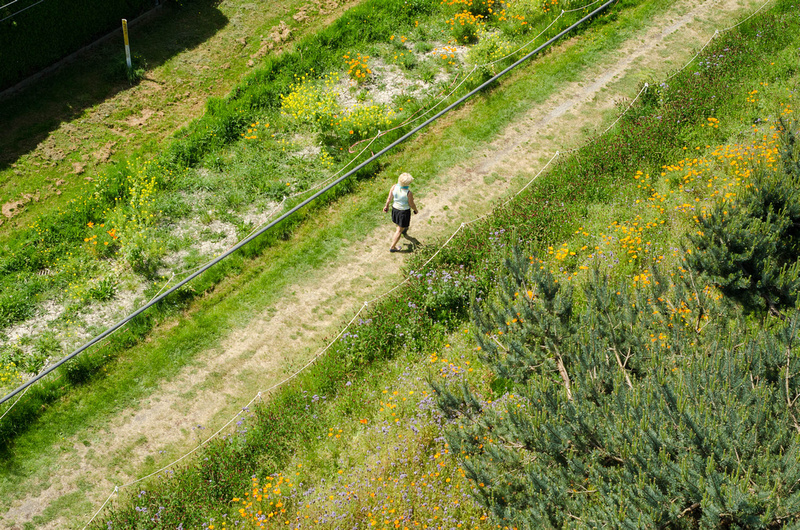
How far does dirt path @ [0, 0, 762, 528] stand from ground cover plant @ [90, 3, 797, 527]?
0.64 m

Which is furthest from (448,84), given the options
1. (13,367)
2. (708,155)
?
(13,367)

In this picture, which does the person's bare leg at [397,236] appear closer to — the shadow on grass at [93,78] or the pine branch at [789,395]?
the pine branch at [789,395]

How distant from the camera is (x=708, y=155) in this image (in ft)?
45.7

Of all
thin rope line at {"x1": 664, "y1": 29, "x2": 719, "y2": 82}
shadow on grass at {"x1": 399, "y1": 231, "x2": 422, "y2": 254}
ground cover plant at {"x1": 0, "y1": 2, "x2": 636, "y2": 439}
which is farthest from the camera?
thin rope line at {"x1": 664, "y1": 29, "x2": 719, "y2": 82}

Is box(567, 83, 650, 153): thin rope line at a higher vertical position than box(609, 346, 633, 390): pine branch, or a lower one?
higher

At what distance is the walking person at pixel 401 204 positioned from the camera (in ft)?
38.9

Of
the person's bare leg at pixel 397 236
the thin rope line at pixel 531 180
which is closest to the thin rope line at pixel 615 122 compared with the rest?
A: the thin rope line at pixel 531 180

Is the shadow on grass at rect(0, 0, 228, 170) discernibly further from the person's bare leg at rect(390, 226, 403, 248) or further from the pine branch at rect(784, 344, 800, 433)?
the pine branch at rect(784, 344, 800, 433)

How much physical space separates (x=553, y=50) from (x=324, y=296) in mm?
9306

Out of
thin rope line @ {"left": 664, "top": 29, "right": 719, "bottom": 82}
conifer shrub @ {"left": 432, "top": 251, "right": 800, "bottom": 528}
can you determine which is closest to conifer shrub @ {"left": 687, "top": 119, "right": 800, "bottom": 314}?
conifer shrub @ {"left": 432, "top": 251, "right": 800, "bottom": 528}

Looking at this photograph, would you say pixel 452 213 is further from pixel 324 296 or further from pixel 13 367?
pixel 13 367

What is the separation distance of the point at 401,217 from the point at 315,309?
2.27 m

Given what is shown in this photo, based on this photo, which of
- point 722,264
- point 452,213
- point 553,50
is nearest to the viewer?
point 722,264

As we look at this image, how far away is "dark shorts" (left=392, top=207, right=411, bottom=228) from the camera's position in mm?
12125
